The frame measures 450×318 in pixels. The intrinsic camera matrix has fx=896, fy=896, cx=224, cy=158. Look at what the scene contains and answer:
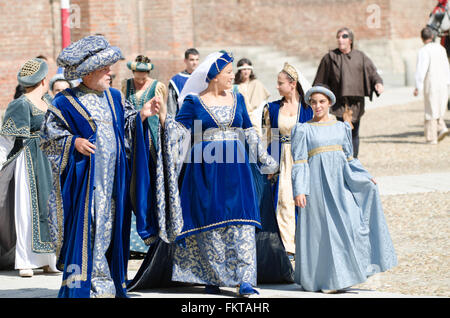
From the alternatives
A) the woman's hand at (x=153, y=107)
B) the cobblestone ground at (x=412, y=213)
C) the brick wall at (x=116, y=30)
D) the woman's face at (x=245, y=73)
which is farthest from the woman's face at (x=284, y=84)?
the brick wall at (x=116, y=30)

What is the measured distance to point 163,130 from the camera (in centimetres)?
670

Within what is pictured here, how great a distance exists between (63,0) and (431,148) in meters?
6.75

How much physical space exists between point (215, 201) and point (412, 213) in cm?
398

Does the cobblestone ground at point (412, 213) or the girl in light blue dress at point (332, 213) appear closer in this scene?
the girl in light blue dress at point (332, 213)

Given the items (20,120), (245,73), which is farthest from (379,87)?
(20,120)

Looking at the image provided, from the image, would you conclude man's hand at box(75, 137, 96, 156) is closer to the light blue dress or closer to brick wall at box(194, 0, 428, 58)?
the light blue dress

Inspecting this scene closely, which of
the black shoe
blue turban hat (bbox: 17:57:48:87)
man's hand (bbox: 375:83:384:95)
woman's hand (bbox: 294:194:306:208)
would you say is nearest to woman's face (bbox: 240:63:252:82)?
man's hand (bbox: 375:83:384:95)

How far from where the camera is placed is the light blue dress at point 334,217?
666cm

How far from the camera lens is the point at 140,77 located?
9742 mm

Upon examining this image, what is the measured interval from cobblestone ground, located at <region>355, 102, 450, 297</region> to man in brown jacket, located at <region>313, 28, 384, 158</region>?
147 cm

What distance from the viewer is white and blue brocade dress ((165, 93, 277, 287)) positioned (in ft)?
21.8

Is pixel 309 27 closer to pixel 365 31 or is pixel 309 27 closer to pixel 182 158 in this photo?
pixel 365 31

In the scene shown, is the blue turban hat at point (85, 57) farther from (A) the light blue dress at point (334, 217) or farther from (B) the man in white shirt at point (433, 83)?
(B) the man in white shirt at point (433, 83)

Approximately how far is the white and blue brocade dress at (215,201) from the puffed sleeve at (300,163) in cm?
34
